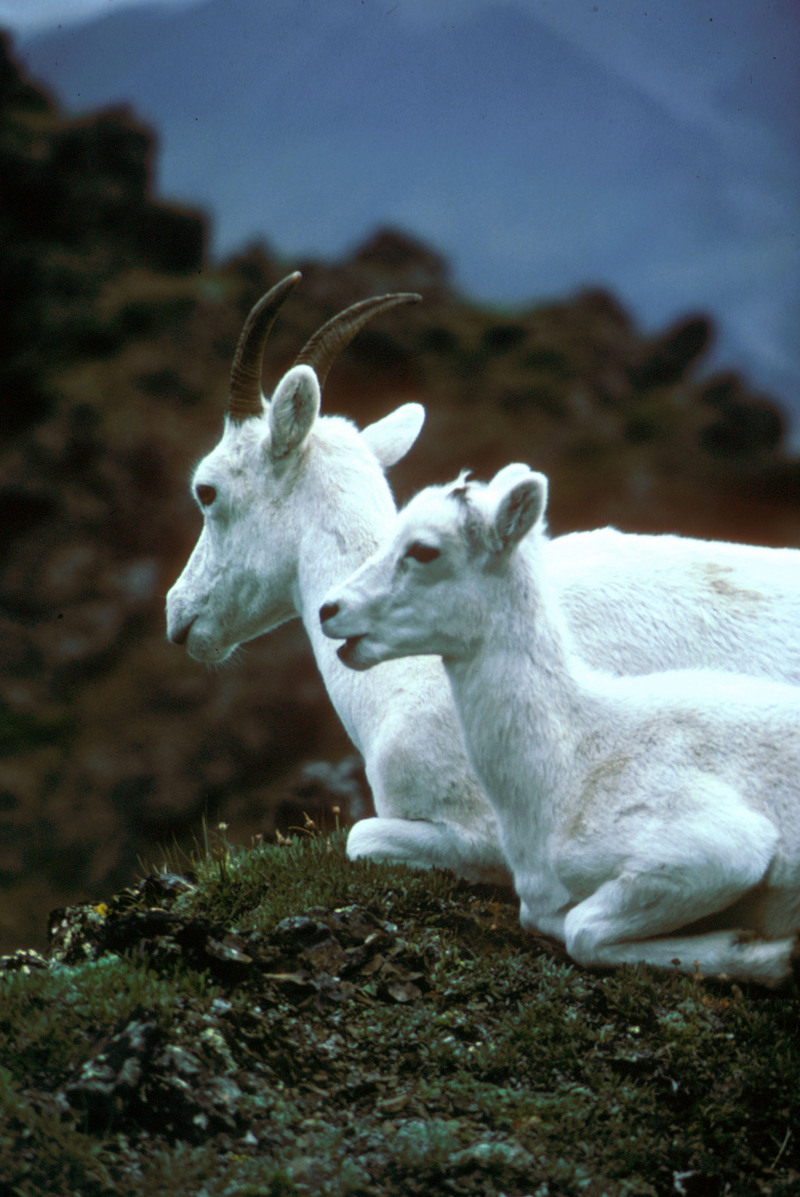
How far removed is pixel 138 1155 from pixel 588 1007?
199cm

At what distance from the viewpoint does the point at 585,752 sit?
200 inches

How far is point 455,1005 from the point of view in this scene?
4.86m

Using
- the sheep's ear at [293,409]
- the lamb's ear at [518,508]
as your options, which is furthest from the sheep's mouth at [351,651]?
the sheep's ear at [293,409]

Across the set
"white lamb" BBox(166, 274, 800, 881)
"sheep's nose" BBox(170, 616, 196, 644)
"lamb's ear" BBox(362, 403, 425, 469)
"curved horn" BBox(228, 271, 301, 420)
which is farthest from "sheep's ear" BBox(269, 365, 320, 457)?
"sheep's nose" BBox(170, 616, 196, 644)

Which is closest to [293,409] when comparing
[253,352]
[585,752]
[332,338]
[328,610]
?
[253,352]

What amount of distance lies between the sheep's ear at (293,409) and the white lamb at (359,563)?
1 cm

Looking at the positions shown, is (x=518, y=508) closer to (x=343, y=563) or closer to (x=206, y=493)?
(x=343, y=563)

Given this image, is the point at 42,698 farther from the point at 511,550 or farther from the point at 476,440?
the point at 511,550

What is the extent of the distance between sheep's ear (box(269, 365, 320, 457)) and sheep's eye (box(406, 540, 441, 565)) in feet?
4.90

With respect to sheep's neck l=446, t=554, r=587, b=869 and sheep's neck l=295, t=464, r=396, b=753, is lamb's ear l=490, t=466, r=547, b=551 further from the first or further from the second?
sheep's neck l=295, t=464, r=396, b=753

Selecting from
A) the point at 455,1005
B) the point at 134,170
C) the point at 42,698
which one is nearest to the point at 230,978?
the point at 455,1005

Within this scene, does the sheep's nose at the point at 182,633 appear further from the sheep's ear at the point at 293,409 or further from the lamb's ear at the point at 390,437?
the lamb's ear at the point at 390,437

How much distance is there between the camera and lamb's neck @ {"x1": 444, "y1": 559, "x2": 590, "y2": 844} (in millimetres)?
5055

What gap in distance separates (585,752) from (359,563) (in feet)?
6.16
